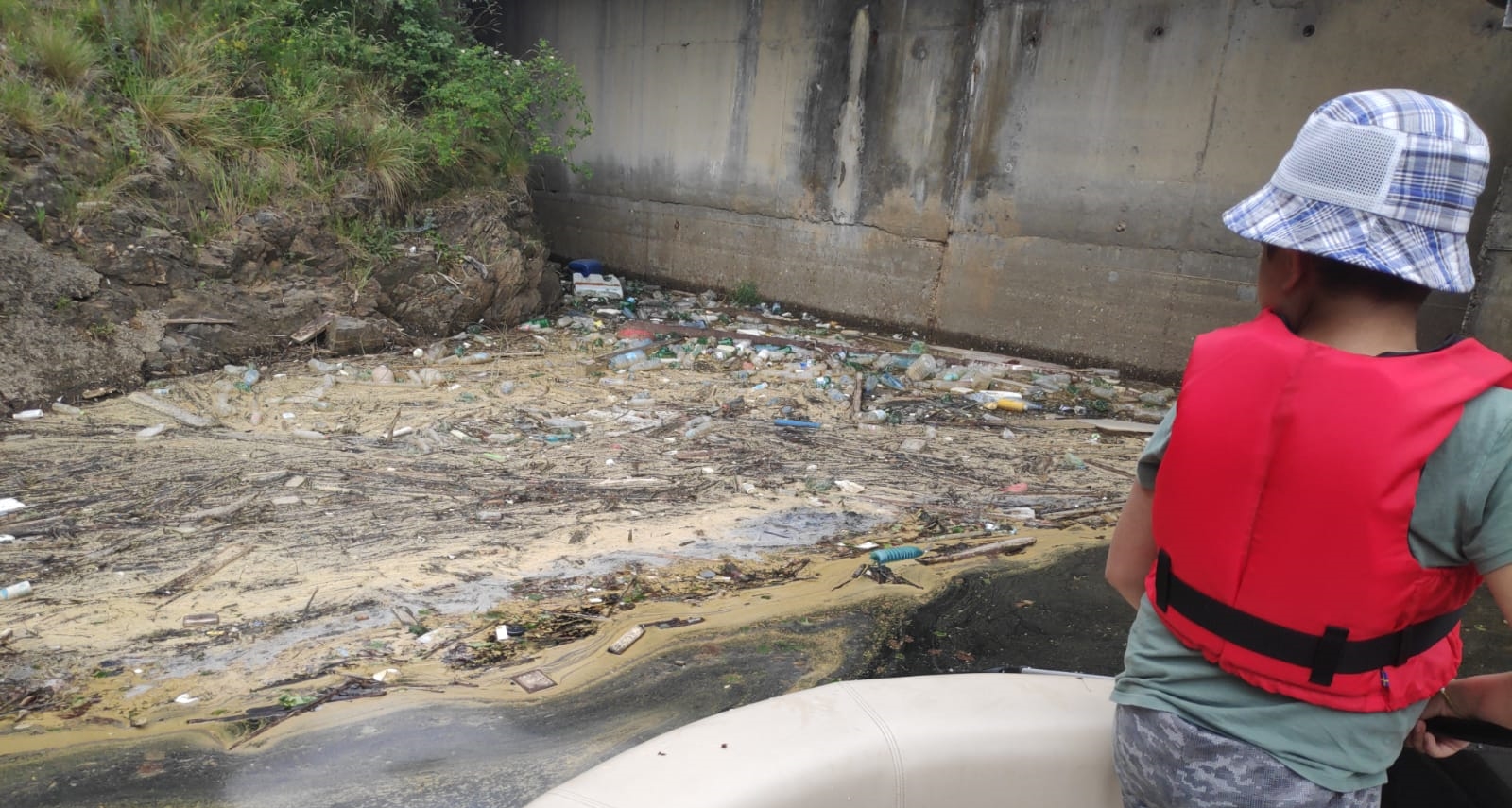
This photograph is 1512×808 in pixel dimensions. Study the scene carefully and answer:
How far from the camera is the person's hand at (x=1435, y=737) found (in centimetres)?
126

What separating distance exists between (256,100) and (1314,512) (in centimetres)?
798

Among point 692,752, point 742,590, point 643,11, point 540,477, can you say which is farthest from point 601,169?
point 692,752

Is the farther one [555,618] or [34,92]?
[34,92]

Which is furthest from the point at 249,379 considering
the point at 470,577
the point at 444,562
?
the point at 470,577

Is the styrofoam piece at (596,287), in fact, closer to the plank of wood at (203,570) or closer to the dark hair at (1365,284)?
the plank of wood at (203,570)

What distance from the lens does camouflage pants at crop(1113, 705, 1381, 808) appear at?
45.0 inches

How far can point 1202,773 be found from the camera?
1.20 meters

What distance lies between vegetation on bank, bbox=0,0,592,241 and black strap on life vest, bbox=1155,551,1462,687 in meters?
7.25

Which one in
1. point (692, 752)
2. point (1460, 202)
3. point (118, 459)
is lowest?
point (118, 459)

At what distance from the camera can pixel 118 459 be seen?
183 inches

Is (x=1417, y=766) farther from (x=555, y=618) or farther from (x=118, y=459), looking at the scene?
(x=118, y=459)

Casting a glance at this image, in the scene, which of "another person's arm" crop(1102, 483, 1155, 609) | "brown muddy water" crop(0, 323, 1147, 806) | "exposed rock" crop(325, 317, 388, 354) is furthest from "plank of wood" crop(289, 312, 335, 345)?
"another person's arm" crop(1102, 483, 1155, 609)

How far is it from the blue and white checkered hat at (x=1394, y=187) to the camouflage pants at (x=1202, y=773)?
24.5 inches

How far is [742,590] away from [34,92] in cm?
616
